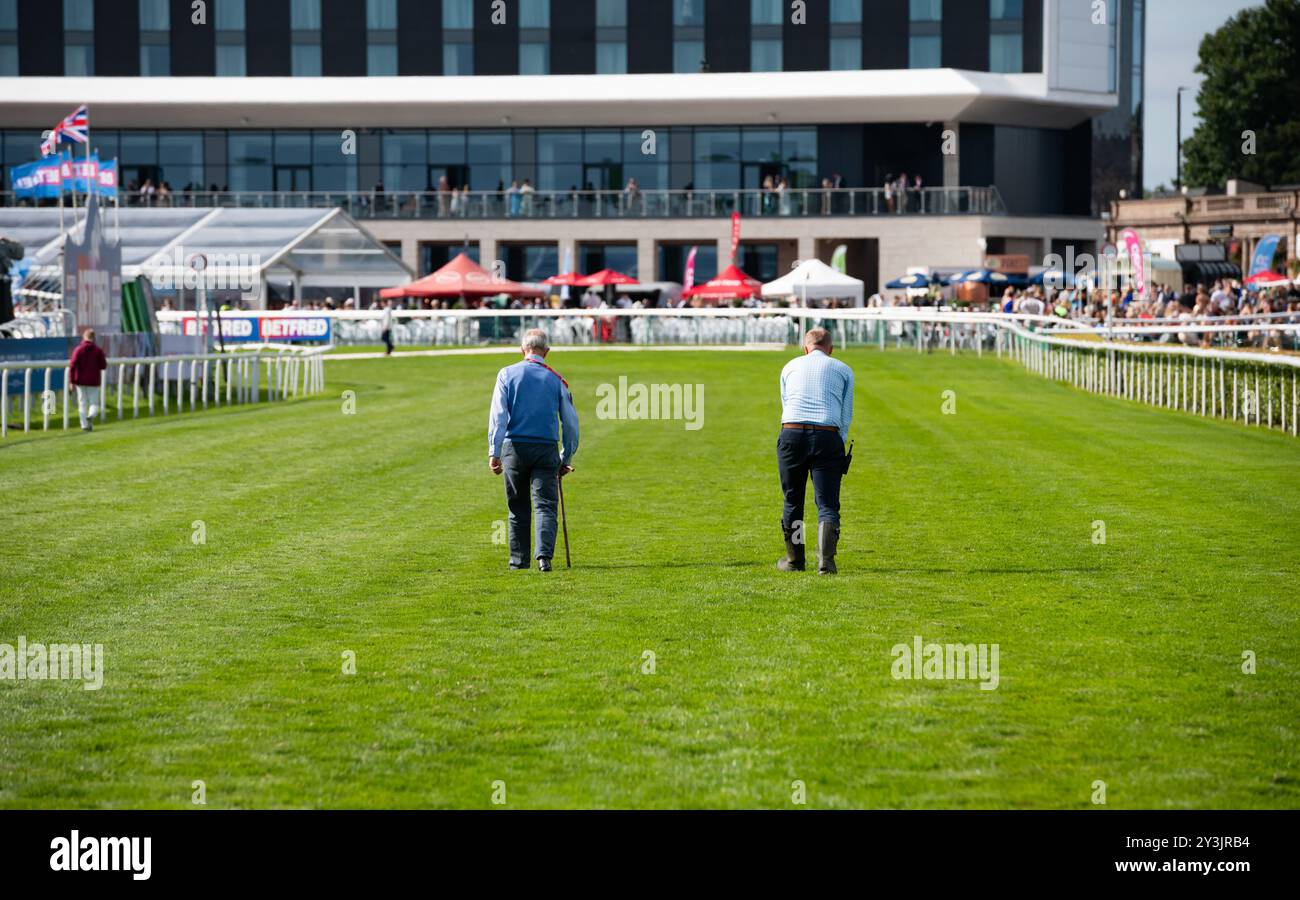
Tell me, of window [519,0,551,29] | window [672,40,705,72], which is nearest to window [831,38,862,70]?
window [672,40,705,72]

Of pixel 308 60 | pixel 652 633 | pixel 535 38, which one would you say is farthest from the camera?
pixel 308 60

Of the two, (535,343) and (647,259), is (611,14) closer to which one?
(647,259)

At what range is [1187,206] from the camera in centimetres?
7631

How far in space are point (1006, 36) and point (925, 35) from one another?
3.28 m

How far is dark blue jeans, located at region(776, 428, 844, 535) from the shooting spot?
11.8 metres

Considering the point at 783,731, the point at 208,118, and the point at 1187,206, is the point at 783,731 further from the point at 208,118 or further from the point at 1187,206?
the point at 1187,206

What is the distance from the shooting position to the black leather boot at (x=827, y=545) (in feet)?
38.7

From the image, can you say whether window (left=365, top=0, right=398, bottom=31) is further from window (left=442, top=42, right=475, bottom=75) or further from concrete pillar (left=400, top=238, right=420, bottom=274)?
concrete pillar (left=400, top=238, right=420, bottom=274)

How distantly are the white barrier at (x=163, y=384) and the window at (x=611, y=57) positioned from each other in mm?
35192

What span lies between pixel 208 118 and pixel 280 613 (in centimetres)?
6323

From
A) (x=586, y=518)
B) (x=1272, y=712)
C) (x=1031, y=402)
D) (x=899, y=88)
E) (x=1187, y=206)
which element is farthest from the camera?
(x=1187, y=206)

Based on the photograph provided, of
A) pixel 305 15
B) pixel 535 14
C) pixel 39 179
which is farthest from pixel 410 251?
pixel 39 179

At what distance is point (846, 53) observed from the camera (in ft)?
224
